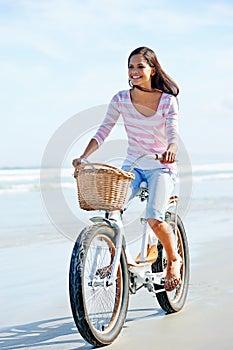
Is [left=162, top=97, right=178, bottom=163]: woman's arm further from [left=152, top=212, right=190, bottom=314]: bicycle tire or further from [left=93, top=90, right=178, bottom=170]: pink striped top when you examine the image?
[left=152, top=212, right=190, bottom=314]: bicycle tire

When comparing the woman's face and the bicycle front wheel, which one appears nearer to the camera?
the bicycle front wheel

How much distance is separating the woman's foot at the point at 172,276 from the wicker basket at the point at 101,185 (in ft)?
2.88

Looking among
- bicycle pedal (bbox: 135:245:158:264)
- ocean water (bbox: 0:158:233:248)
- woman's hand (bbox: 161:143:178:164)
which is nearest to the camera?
woman's hand (bbox: 161:143:178:164)

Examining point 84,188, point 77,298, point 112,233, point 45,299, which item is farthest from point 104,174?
point 45,299

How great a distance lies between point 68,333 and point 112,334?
1.30ft

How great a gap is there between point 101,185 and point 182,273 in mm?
1612

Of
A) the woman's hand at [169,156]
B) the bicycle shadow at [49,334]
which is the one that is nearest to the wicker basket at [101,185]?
the woman's hand at [169,156]

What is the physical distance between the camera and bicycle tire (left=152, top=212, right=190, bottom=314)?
5305mm

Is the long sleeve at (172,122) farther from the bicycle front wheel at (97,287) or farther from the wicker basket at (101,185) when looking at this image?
the bicycle front wheel at (97,287)

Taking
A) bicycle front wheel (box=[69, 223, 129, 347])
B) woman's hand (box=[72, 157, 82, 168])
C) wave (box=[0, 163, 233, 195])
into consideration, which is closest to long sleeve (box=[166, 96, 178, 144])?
woman's hand (box=[72, 157, 82, 168])

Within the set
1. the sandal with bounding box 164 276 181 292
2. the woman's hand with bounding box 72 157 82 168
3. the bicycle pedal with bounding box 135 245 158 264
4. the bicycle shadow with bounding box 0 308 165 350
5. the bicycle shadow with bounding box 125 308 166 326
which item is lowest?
the bicycle shadow with bounding box 125 308 166 326

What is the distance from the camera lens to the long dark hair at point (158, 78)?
5.05 m

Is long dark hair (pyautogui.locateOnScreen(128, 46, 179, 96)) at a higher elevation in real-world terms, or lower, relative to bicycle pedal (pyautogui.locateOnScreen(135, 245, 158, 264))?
higher

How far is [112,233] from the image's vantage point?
4602mm
